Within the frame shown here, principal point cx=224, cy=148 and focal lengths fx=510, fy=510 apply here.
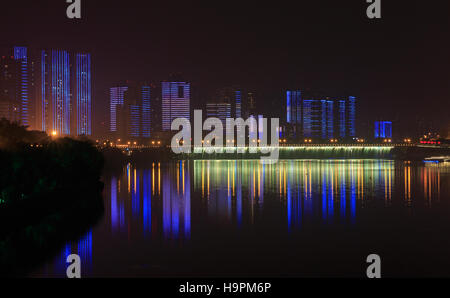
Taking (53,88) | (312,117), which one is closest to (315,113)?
(312,117)

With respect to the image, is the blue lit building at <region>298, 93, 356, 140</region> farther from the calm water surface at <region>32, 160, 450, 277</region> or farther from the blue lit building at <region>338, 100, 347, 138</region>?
the calm water surface at <region>32, 160, 450, 277</region>

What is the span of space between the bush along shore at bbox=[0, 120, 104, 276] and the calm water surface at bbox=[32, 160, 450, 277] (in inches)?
17.4

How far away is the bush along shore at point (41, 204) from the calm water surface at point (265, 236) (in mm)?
442

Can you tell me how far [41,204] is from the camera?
1279cm

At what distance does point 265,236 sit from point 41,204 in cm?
586

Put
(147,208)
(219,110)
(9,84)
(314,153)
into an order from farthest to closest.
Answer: (219,110)
(314,153)
(9,84)
(147,208)

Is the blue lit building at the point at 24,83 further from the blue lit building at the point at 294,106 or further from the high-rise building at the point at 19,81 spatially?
the blue lit building at the point at 294,106

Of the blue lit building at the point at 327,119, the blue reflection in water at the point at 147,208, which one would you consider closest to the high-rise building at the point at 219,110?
the blue lit building at the point at 327,119

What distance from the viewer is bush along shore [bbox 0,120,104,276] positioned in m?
9.12

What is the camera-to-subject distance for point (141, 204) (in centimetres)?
1622

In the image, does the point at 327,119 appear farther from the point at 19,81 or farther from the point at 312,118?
the point at 19,81

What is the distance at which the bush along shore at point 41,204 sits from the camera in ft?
29.9
